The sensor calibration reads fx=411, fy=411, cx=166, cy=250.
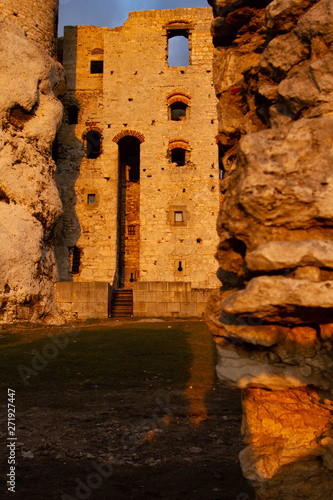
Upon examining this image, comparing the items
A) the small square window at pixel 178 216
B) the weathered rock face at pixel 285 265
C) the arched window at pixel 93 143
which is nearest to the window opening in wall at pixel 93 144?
the arched window at pixel 93 143

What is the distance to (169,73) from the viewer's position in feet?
68.7

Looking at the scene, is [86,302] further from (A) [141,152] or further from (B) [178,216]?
(A) [141,152]

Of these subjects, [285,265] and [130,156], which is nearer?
[285,265]

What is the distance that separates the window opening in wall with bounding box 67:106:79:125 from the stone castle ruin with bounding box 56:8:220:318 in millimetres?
52

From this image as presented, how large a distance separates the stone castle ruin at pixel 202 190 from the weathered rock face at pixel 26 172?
0.06 meters

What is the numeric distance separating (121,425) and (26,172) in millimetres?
13363

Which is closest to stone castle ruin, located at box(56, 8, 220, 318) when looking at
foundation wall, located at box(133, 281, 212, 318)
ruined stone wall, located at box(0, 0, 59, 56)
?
ruined stone wall, located at box(0, 0, 59, 56)

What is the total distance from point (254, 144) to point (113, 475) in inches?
114

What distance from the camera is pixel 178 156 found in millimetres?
22516

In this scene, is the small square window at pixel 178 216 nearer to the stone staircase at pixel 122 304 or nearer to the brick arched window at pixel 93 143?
the stone staircase at pixel 122 304

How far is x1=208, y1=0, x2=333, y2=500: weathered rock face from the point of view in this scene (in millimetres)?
1750

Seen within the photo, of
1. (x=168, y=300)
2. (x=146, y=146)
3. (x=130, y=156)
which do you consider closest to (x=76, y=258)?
(x=146, y=146)

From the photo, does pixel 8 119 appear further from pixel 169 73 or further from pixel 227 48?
pixel 227 48

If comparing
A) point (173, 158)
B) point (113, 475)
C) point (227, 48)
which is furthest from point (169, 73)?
point (113, 475)
